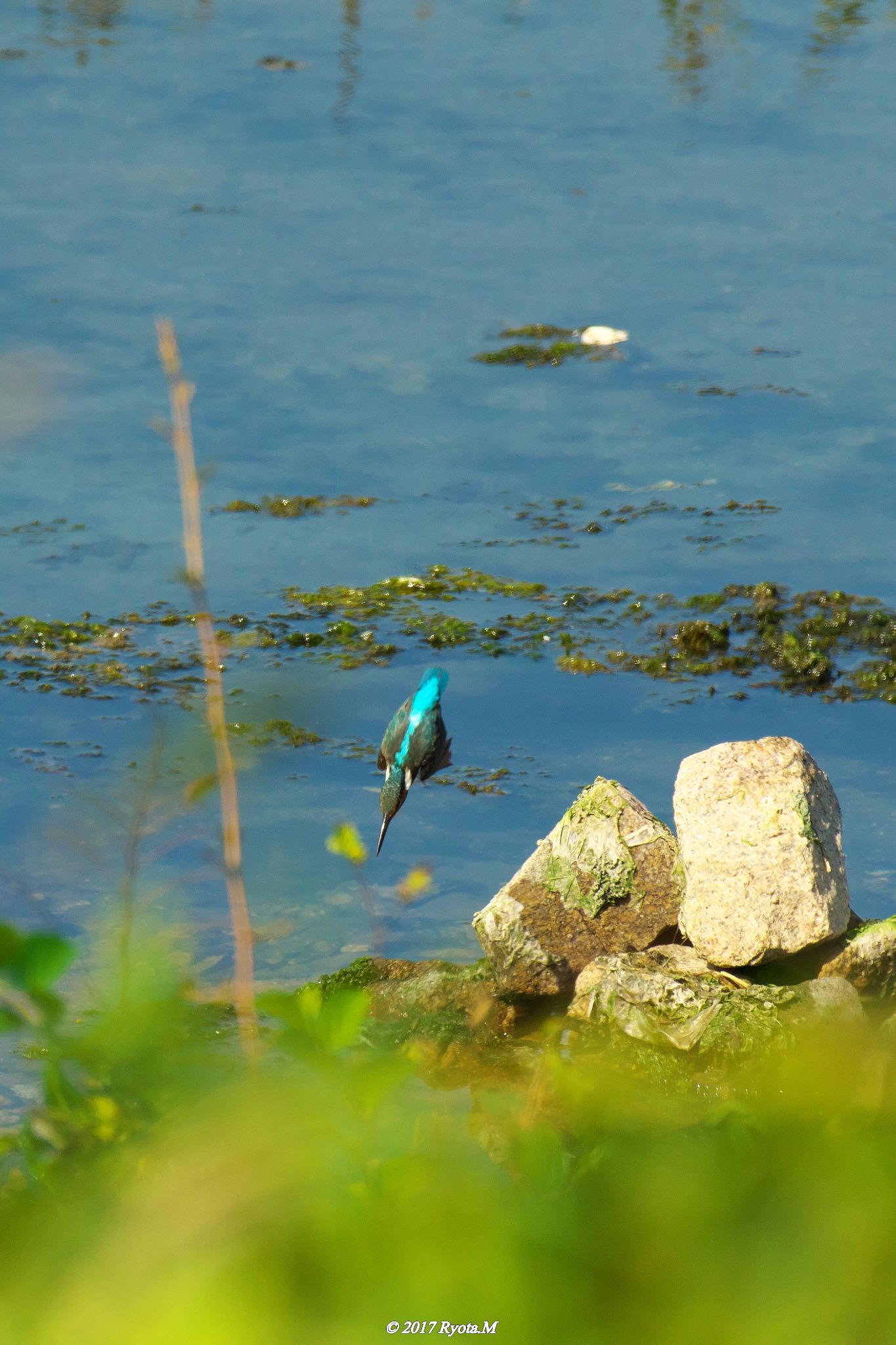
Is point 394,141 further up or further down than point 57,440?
further up

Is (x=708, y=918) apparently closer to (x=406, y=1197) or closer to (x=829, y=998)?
(x=829, y=998)

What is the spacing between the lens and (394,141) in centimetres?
1634

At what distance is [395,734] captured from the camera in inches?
230

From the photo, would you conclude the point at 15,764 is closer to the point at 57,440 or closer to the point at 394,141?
the point at 57,440

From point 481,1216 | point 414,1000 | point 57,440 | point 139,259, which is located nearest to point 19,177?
point 139,259

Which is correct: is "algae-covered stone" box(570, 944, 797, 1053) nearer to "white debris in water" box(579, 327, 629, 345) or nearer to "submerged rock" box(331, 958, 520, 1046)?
"submerged rock" box(331, 958, 520, 1046)

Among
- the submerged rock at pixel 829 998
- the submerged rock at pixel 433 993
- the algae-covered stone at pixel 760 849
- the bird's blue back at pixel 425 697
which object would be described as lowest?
the submerged rock at pixel 433 993

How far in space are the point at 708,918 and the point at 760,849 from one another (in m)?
0.34

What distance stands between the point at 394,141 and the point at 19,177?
3521mm

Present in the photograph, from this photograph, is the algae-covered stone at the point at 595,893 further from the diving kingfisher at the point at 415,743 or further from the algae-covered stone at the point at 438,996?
the diving kingfisher at the point at 415,743

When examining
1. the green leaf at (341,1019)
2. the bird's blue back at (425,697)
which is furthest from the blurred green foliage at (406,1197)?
the bird's blue back at (425,697)

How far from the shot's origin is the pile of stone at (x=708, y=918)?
6.12 meters

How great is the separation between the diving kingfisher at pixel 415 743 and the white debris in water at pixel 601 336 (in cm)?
793

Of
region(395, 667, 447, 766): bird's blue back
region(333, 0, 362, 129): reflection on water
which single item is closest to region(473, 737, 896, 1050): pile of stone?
region(395, 667, 447, 766): bird's blue back
